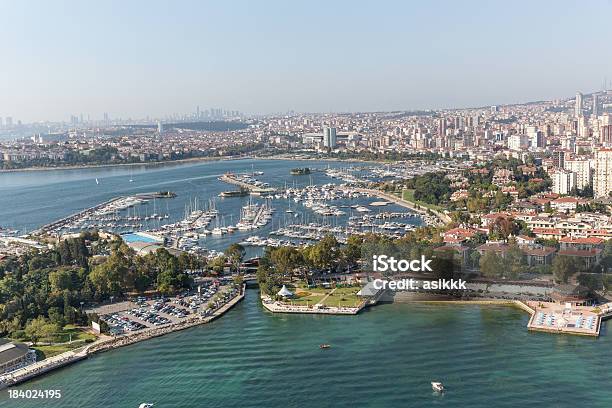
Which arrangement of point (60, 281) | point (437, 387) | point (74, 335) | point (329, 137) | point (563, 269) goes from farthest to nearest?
point (329, 137), point (60, 281), point (563, 269), point (74, 335), point (437, 387)

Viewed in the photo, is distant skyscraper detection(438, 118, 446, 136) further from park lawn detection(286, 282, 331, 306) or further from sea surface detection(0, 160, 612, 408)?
sea surface detection(0, 160, 612, 408)

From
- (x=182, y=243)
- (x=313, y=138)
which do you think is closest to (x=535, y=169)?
(x=182, y=243)

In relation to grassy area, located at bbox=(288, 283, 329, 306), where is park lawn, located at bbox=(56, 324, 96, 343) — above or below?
above

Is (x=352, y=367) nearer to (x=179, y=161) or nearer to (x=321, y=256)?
(x=321, y=256)

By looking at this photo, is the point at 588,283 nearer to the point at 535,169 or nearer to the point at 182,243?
the point at 182,243

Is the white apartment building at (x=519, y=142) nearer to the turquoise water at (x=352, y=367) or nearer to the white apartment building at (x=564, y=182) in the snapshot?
the white apartment building at (x=564, y=182)

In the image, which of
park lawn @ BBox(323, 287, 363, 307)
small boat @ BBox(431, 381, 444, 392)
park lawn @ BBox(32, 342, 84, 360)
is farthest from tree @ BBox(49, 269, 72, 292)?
small boat @ BBox(431, 381, 444, 392)

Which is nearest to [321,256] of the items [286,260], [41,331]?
[286,260]
